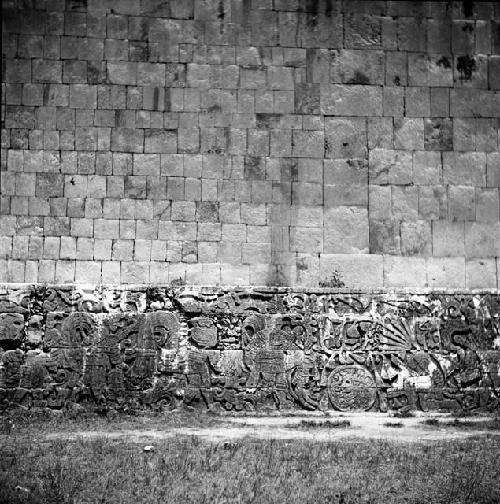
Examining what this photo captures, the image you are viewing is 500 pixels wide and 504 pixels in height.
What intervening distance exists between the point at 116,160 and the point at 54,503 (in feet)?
21.3

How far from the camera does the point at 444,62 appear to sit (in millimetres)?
15375

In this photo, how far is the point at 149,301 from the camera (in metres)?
14.1

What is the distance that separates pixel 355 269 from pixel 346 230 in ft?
2.04

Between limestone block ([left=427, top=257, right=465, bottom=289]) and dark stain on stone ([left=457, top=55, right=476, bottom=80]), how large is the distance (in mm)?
2940

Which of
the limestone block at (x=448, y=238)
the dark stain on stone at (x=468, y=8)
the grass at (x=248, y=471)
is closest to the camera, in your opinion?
the grass at (x=248, y=471)

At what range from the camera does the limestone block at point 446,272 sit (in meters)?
15.0

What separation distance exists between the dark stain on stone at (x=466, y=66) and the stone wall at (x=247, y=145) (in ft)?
0.12

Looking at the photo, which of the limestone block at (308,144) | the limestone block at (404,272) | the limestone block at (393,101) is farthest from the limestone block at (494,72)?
the limestone block at (404,272)

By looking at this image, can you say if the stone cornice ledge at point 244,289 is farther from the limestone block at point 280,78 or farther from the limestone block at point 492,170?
the limestone block at point 280,78

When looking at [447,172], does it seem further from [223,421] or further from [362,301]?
[223,421]

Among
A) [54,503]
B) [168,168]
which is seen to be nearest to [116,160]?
[168,168]

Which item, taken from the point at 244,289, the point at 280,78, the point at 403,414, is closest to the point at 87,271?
the point at 244,289

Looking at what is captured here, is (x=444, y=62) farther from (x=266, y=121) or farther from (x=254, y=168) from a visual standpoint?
(x=254, y=168)

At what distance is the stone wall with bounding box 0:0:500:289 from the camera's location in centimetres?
1466
